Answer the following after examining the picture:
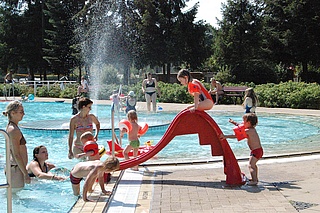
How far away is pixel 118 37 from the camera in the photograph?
4466 cm

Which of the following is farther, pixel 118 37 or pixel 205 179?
pixel 118 37

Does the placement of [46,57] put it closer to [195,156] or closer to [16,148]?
[195,156]

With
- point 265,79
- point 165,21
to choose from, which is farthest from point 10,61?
point 265,79

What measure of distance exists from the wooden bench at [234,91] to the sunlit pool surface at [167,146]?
4.07 m

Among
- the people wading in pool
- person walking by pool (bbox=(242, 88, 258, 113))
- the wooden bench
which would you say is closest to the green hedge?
the wooden bench

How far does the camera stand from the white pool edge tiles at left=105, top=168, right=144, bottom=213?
5145 millimetres

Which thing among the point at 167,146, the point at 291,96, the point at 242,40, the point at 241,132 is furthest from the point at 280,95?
the point at 242,40

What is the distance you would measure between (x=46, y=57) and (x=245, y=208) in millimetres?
42701

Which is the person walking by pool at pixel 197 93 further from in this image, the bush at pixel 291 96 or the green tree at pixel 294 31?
the green tree at pixel 294 31

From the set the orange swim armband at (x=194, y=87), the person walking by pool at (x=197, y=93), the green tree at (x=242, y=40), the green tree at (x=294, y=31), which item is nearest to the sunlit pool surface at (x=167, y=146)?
the person walking by pool at (x=197, y=93)

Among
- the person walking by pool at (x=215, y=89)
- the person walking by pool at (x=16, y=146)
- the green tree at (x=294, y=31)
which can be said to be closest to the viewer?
the person walking by pool at (x=16, y=146)

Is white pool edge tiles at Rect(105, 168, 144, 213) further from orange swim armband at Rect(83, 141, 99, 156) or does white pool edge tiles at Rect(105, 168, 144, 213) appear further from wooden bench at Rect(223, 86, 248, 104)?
wooden bench at Rect(223, 86, 248, 104)

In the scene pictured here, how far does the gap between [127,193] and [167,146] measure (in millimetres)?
5271

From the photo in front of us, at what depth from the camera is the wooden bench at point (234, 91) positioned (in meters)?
22.9
